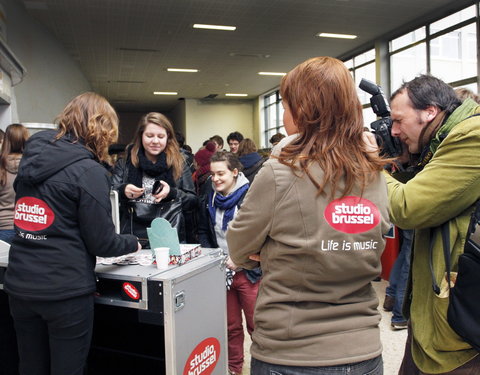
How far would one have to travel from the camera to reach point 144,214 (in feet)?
7.14

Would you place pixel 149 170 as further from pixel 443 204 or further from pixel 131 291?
pixel 443 204

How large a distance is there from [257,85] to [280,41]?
472 centimetres

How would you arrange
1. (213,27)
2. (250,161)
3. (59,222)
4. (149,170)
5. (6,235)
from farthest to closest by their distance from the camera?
(213,27)
(250,161)
(6,235)
(149,170)
(59,222)

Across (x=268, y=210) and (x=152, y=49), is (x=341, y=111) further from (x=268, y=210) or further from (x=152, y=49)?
(x=152, y=49)

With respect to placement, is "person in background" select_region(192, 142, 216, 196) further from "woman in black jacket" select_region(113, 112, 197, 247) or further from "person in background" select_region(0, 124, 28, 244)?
"woman in black jacket" select_region(113, 112, 197, 247)

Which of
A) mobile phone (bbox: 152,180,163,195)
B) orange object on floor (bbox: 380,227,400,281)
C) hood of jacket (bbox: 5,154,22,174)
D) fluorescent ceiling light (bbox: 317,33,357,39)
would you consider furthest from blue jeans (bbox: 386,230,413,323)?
fluorescent ceiling light (bbox: 317,33,357,39)

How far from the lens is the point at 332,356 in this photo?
995 millimetres

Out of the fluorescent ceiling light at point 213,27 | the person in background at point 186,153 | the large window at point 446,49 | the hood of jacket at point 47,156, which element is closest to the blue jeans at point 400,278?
the person in background at point 186,153

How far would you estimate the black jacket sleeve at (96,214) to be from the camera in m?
1.45

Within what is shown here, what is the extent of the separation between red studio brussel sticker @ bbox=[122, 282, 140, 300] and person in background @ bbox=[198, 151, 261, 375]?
2.54 feet

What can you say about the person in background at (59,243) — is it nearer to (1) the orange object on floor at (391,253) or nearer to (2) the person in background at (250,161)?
(2) the person in background at (250,161)

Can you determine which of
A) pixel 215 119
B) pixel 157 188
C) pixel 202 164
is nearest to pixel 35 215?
pixel 157 188

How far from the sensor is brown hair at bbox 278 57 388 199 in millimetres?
1007

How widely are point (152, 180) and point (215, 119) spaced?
14102mm
